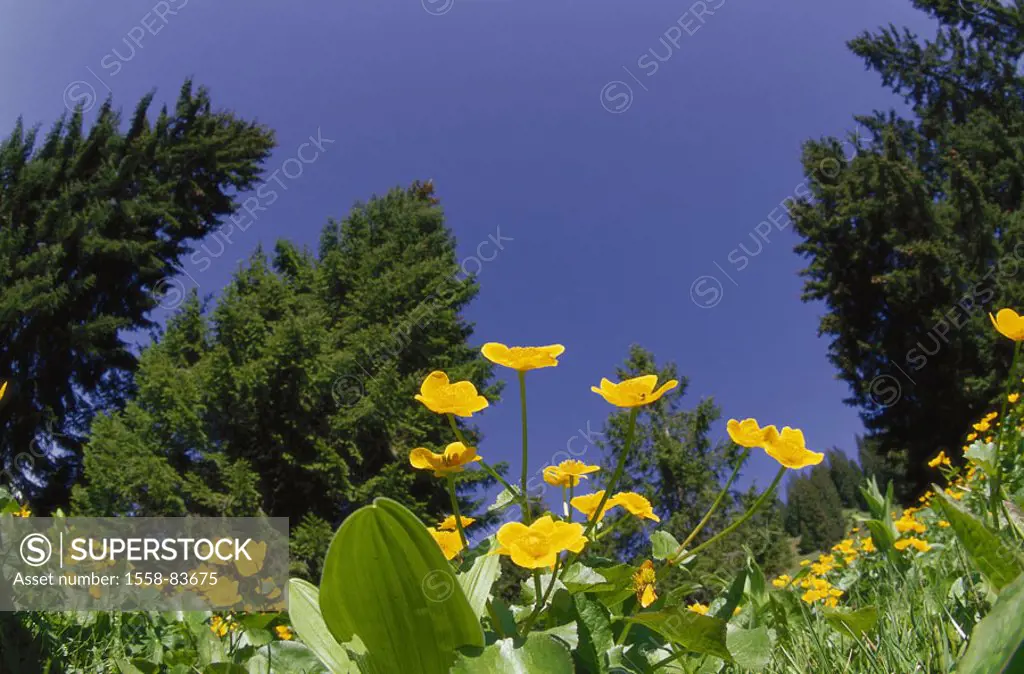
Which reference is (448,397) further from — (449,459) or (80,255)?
(80,255)

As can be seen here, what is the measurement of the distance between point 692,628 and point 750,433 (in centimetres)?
32

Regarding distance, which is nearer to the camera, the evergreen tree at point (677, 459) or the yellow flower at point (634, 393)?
the yellow flower at point (634, 393)

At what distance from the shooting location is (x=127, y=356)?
13.2 m

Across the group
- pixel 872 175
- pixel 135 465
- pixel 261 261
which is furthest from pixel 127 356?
pixel 872 175

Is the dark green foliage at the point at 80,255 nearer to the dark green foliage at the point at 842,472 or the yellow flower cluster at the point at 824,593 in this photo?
the yellow flower cluster at the point at 824,593

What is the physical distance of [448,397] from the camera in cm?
85

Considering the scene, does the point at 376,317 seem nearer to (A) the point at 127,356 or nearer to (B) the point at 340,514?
(B) the point at 340,514

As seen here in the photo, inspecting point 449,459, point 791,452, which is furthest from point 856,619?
point 449,459

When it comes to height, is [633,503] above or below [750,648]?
above

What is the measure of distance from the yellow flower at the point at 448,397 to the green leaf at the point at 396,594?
0.19m

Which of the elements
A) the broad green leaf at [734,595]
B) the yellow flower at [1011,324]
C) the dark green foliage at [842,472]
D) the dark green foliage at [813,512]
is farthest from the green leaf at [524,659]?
the dark green foliage at [842,472]

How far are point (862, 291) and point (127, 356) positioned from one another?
712 inches

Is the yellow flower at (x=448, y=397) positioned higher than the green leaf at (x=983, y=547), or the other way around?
the yellow flower at (x=448, y=397)

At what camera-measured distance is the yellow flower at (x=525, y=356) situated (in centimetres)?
86
